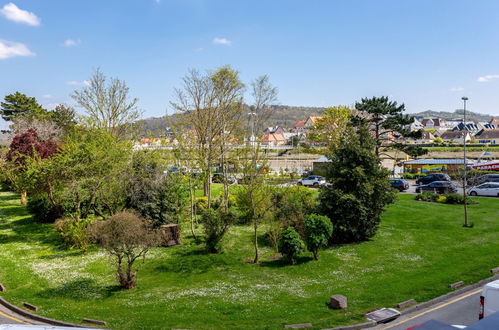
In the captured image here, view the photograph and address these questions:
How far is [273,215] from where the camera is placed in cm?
2220

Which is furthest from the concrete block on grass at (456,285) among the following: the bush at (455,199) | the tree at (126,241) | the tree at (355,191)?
the bush at (455,199)

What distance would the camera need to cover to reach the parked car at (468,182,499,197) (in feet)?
Result: 119

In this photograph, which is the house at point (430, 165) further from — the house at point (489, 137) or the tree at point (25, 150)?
the house at point (489, 137)

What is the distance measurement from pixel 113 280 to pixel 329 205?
1301 cm

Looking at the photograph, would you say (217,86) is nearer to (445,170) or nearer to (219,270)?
(219,270)

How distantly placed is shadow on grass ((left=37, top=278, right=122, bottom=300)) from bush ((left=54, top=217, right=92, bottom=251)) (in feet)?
18.9

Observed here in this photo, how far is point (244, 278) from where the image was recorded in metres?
17.1

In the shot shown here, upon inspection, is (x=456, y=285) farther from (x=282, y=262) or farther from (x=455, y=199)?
(x=455, y=199)

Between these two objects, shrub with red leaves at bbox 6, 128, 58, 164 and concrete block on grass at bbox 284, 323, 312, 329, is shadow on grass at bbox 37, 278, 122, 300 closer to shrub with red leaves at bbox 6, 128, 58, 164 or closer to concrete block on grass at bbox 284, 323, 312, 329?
concrete block on grass at bbox 284, 323, 312, 329

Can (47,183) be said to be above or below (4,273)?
above

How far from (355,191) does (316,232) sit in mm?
4899

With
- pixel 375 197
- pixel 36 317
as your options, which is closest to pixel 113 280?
pixel 36 317

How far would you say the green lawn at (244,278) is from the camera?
1284 cm

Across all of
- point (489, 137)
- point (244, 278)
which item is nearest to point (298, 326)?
point (244, 278)
